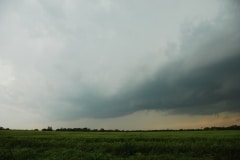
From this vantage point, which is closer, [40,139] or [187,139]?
[187,139]

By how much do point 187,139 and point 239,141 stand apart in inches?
228

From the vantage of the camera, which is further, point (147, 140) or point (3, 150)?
point (147, 140)

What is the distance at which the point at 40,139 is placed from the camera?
43562 mm

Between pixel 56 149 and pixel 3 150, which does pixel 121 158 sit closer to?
pixel 56 149

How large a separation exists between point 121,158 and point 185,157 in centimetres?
594

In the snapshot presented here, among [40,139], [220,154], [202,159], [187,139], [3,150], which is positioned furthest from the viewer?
[40,139]

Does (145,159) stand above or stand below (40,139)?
below

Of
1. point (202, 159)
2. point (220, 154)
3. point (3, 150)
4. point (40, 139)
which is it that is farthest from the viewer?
point (40, 139)

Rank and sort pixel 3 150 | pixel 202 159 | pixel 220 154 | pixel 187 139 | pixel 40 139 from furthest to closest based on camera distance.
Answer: pixel 40 139
pixel 187 139
pixel 3 150
pixel 220 154
pixel 202 159

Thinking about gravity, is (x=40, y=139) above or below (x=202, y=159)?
above

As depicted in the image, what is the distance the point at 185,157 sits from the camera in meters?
32.0

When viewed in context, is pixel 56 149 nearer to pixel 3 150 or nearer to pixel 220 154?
pixel 3 150

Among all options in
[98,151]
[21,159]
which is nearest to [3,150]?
[21,159]

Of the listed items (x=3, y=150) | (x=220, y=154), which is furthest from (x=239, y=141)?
(x=3, y=150)
